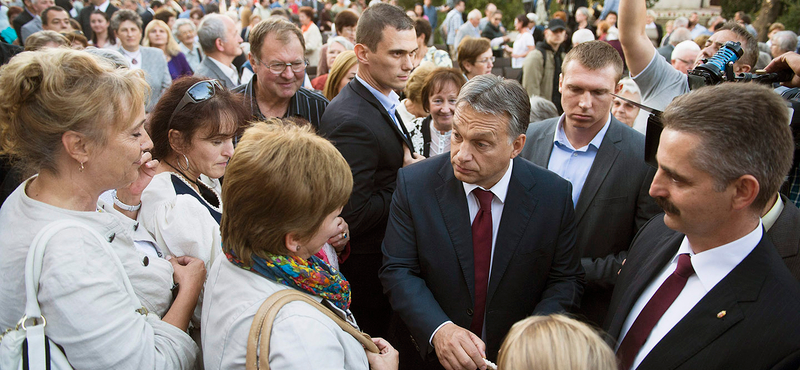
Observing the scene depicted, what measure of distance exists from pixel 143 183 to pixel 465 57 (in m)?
4.78

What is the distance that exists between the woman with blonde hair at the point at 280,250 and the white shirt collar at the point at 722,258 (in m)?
1.16

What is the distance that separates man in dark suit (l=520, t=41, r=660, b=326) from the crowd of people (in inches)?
0.4

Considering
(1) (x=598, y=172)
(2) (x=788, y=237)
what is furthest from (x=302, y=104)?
(2) (x=788, y=237)

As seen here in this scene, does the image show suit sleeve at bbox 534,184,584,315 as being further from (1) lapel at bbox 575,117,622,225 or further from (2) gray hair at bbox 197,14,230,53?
(2) gray hair at bbox 197,14,230,53

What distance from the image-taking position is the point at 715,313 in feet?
5.45

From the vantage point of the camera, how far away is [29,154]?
1600 mm

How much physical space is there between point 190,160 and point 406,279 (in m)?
1.10

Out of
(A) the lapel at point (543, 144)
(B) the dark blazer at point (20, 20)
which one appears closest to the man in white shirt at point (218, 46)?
(A) the lapel at point (543, 144)

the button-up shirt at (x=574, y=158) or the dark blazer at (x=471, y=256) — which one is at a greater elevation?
the button-up shirt at (x=574, y=158)

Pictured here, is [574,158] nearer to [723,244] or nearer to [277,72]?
[723,244]

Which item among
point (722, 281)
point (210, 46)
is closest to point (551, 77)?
point (210, 46)

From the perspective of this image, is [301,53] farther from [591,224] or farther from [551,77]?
[551,77]

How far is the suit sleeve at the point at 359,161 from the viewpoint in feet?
9.78

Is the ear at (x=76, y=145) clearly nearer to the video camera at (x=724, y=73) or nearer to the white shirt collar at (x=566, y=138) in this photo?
the white shirt collar at (x=566, y=138)
